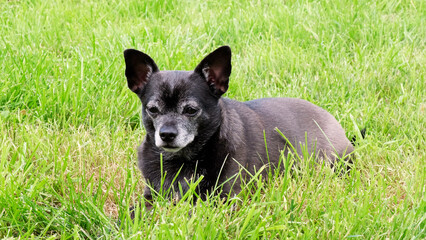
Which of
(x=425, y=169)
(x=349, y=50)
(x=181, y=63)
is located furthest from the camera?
(x=349, y=50)

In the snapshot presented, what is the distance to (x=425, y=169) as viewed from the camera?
3016mm

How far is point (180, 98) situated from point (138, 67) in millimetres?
406

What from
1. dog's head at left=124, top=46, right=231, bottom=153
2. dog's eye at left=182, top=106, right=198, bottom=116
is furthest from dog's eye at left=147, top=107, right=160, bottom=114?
dog's eye at left=182, top=106, right=198, bottom=116

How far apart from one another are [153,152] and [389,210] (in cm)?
145

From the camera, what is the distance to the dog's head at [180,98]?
10.2 feet

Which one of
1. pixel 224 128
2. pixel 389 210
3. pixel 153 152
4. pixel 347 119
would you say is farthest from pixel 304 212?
pixel 347 119

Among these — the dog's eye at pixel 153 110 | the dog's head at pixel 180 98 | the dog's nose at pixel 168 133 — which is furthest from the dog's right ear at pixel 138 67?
the dog's nose at pixel 168 133

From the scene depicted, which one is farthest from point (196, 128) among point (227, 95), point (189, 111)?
point (227, 95)

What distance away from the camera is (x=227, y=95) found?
446 cm

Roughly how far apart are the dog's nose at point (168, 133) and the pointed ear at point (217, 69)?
17.4 inches

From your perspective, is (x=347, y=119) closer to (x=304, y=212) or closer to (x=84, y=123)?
(x=304, y=212)

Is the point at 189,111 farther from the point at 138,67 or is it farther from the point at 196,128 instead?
the point at 138,67

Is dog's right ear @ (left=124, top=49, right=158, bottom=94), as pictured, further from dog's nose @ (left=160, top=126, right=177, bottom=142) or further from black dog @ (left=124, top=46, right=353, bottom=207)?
dog's nose @ (left=160, top=126, right=177, bottom=142)

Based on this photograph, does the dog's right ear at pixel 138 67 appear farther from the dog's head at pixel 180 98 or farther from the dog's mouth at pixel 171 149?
the dog's mouth at pixel 171 149
